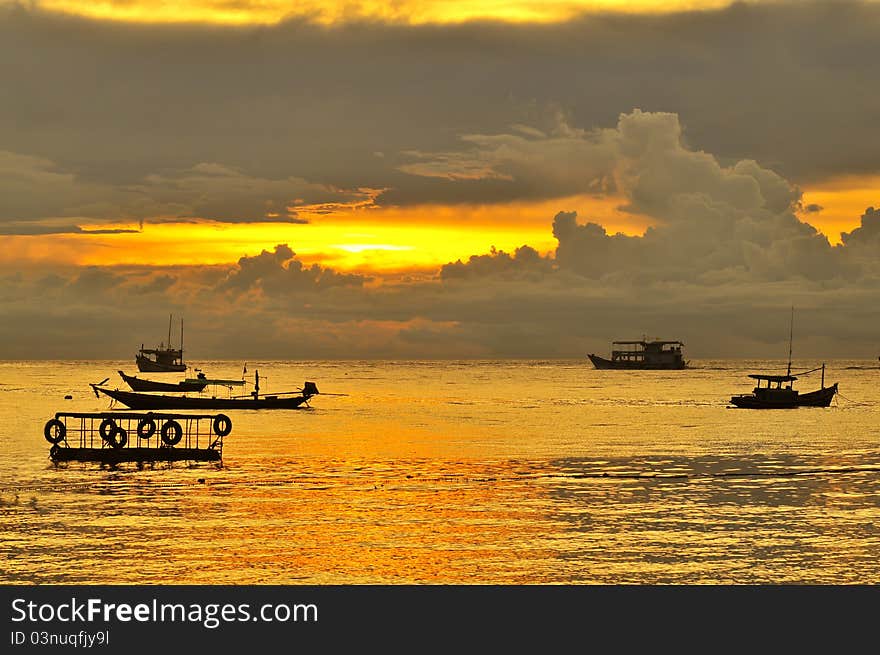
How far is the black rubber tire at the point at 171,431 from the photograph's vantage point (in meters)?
73.5

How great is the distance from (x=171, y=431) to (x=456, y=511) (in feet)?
107

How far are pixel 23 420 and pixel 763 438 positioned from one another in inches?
3080

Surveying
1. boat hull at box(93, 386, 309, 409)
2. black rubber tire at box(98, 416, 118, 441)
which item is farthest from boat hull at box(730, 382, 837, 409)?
black rubber tire at box(98, 416, 118, 441)

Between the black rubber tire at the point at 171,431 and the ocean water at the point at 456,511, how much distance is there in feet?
13.9

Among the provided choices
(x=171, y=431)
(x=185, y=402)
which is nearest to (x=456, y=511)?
(x=171, y=431)

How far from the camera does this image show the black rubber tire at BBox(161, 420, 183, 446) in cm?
7350

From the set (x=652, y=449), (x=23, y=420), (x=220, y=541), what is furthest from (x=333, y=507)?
(x=23, y=420)

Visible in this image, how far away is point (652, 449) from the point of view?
83.5 m

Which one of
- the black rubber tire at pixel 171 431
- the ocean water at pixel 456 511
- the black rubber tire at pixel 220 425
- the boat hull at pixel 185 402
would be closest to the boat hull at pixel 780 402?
the ocean water at pixel 456 511

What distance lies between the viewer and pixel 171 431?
7575 centimetres

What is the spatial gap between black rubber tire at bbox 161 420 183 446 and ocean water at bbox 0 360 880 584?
13.9 feet

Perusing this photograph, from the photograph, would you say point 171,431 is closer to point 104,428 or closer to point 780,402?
point 104,428

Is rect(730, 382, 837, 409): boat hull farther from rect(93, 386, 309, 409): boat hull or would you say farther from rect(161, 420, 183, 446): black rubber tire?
rect(161, 420, 183, 446): black rubber tire
